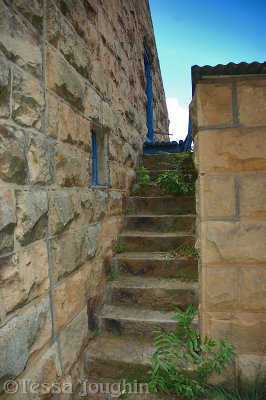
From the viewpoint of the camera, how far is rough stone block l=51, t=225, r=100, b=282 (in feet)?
5.53

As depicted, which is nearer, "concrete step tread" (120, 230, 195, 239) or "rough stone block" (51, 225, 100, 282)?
"rough stone block" (51, 225, 100, 282)

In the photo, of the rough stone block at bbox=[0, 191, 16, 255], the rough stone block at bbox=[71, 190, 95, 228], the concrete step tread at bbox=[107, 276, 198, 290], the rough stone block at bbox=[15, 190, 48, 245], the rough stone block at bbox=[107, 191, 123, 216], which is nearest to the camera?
the rough stone block at bbox=[0, 191, 16, 255]

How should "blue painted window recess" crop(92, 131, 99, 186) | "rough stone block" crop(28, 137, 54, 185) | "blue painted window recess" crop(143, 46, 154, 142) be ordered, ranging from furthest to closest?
"blue painted window recess" crop(143, 46, 154, 142) < "blue painted window recess" crop(92, 131, 99, 186) < "rough stone block" crop(28, 137, 54, 185)

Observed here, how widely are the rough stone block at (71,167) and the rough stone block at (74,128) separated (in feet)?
0.25

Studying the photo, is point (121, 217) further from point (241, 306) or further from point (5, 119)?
point (5, 119)

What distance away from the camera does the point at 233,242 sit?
165cm

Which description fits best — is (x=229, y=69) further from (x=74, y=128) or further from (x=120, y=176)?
(x=120, y=176)

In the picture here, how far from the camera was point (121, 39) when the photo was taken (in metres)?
3.59

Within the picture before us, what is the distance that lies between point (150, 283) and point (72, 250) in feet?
3.64

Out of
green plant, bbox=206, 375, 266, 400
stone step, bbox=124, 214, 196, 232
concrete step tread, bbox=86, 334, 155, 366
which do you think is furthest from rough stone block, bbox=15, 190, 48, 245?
stone step, bbox=124, 214, 196, 232

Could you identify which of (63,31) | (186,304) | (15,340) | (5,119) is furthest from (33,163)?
(186,304)

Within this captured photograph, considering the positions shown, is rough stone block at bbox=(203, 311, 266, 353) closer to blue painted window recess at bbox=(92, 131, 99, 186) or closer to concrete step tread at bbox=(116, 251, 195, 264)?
concrete step tread at bbox=(116, 251, 195, 264)

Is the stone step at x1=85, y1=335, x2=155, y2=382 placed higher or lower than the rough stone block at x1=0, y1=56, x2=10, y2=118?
lower

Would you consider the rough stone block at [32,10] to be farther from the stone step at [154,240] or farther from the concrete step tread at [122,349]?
the concrete step tread at [122,349]
